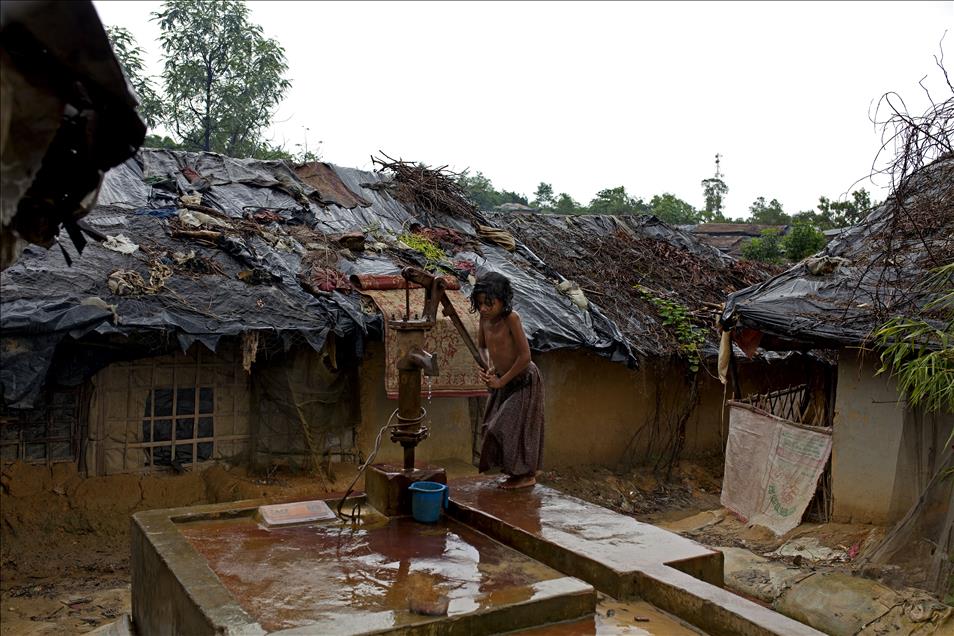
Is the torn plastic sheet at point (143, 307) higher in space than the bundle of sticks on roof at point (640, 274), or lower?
lower

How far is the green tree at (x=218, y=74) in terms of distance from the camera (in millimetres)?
17328

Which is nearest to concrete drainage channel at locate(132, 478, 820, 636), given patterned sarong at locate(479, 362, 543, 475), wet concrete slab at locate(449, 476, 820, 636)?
wet concrete slab at locate(449, 476, 820, 636)

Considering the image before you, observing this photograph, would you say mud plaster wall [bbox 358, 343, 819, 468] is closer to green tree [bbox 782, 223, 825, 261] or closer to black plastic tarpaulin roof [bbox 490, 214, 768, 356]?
black plastic tarpaulin roof [bbox 490, 214, 768, 356]

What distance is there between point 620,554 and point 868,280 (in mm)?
4833

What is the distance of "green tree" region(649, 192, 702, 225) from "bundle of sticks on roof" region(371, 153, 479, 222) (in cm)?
1533

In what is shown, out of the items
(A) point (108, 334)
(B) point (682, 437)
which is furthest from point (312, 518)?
(B) point (682, 437)

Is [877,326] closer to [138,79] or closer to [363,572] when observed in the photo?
[363,572]

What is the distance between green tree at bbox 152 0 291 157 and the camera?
56.9 feet

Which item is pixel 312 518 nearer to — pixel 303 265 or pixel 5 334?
pixel 5 334

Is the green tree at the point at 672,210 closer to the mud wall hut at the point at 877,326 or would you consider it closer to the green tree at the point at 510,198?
the green tree at the point at 510,198

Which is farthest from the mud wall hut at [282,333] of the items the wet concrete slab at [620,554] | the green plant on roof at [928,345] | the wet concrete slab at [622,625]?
the wet concrete slab at [622,625]

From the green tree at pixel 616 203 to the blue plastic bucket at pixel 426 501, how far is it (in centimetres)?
2261

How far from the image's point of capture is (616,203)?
27.8 metres

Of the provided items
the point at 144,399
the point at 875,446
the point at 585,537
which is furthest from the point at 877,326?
the point at 144,399
